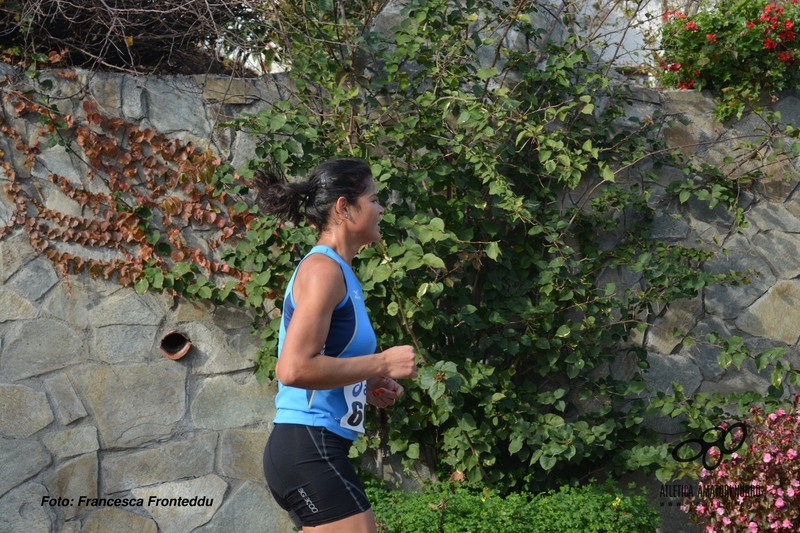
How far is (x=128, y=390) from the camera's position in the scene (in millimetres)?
3453

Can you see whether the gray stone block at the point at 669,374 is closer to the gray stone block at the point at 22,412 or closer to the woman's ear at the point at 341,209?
the woman's ear at the point at 341,209

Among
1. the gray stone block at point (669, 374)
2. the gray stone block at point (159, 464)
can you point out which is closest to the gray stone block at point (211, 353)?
the gray stone block at point (159, 464)

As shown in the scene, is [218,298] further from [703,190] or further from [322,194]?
[703,190]

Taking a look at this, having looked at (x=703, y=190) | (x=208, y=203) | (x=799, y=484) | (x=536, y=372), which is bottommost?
(x=536, y=372)

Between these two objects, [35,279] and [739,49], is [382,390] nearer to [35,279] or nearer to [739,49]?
[35,279]

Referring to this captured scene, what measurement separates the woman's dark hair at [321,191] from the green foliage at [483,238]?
905 mm

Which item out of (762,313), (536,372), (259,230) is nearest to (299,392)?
(259,230)

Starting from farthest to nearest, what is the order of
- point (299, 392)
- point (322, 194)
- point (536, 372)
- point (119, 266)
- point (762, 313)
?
point (762, 313) < point (536, 372) < point (119, 266) < point (322, 194) < point (299, 392)

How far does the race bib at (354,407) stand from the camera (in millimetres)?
2074

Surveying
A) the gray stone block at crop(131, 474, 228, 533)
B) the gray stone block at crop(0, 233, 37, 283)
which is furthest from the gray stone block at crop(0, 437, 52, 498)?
the gray stone block at crop(0, 233, 37, 283)

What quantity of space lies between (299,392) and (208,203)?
5.86 ft

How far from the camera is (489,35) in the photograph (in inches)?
155

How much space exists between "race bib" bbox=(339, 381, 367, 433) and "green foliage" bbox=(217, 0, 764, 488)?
3.47 feet

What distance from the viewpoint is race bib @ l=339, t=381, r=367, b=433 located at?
207cm
